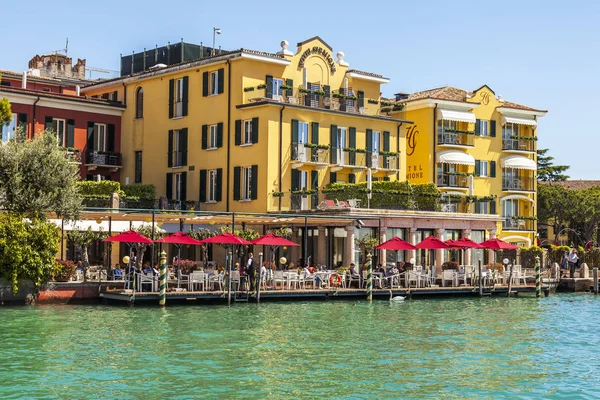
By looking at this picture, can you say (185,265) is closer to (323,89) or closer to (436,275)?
(436,275)

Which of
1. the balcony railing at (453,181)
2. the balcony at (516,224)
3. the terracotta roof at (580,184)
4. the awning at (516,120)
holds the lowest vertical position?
the balcony at (516,224)

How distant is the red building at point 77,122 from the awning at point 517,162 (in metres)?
29.1

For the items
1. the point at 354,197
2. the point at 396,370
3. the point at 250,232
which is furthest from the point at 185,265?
the point at 396,370

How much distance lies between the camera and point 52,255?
38656 millimetres

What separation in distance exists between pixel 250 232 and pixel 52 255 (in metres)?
10.1

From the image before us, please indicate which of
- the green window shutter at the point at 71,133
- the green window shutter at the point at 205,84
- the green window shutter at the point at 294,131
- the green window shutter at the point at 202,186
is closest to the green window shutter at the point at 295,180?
the green window shutter at the point at 294,131

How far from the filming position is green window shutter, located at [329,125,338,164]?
57.0m

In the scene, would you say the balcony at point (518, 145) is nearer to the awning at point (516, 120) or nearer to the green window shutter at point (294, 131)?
the awning at point (516, 120)

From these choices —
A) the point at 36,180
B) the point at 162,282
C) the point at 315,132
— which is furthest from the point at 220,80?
the point at 162,282

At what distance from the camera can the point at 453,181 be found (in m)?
68.1

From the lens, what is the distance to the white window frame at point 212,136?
5662 cm

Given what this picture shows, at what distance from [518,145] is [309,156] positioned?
77.0 ft

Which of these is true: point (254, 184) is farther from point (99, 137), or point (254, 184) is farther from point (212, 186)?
point (99, 137)

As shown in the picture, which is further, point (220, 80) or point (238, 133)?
point (220, 80)
